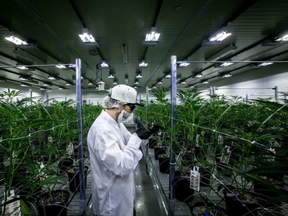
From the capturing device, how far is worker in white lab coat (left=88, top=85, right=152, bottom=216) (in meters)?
0.99

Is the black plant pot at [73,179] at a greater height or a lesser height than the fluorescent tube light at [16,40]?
lesser

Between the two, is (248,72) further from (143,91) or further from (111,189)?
(111,189)

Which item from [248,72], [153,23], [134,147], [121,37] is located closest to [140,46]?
[121,37]

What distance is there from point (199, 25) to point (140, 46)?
1.84 m

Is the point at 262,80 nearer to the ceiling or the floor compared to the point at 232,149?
nearer to the ceiling

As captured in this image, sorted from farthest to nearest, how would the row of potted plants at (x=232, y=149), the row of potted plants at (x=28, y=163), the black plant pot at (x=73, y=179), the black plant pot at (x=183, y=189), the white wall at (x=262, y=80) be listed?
the white wall at (x=262, y=80)
the black plant pot at (x=73, y=179)
the black plant pot at (x=183, y=189)
the row of potted plants at (x=232, y=149)
the row of potted plants at (x=28, y=163)

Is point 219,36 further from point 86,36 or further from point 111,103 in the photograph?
point 111,103

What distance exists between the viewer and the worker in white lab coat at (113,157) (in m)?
0.99

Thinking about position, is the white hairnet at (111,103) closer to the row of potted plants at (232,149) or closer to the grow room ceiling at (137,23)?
the row of potted plants at (232,149)

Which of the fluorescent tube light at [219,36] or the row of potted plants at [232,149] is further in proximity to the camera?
the fluorescent tube light at [219,36]

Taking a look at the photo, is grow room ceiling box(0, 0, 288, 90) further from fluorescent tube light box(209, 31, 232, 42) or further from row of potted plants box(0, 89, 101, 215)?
row of potted plants box(0, 89, 101, 215)

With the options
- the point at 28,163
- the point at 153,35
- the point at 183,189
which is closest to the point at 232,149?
the point at 183,189

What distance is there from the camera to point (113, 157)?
38.0 inches

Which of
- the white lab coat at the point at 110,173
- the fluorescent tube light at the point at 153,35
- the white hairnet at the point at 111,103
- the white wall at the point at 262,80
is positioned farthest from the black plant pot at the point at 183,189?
the white wall at the point at 262,80
